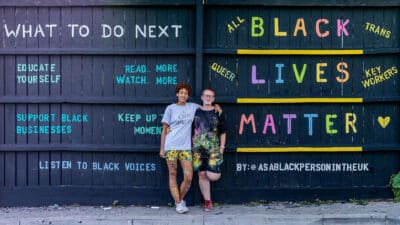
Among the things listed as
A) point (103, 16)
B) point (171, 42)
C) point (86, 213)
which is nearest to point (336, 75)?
point (171, 42)

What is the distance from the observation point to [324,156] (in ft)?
27.7

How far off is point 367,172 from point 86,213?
3970 millimetres

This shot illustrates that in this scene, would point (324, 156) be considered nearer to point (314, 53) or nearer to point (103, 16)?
point (314, 53)

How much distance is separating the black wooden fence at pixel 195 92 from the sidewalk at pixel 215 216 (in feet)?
0.99

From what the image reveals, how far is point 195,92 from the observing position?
8227mm

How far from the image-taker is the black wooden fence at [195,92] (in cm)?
827

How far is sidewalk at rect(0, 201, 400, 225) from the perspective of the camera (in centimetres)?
762

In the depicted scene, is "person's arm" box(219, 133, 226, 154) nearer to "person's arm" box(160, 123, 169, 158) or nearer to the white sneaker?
"person's arm" box(160, 123, 169, 158)

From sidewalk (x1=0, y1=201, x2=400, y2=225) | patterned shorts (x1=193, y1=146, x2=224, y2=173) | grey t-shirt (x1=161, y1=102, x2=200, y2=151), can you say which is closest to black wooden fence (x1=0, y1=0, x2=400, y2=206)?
sidewalk (x1=0, y1=201, x2=400, y2=225)

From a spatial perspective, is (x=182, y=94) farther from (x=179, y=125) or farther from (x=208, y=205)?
(x=208, y=205)

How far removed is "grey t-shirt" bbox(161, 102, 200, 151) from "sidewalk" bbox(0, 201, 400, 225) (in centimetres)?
93

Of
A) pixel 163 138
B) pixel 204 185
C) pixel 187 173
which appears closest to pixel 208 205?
pixel 204 185

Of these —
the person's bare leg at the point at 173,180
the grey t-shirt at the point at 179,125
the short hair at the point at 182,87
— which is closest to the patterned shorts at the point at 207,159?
the grey t-shirt at the point at 179,125

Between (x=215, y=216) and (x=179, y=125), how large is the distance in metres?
1.28
